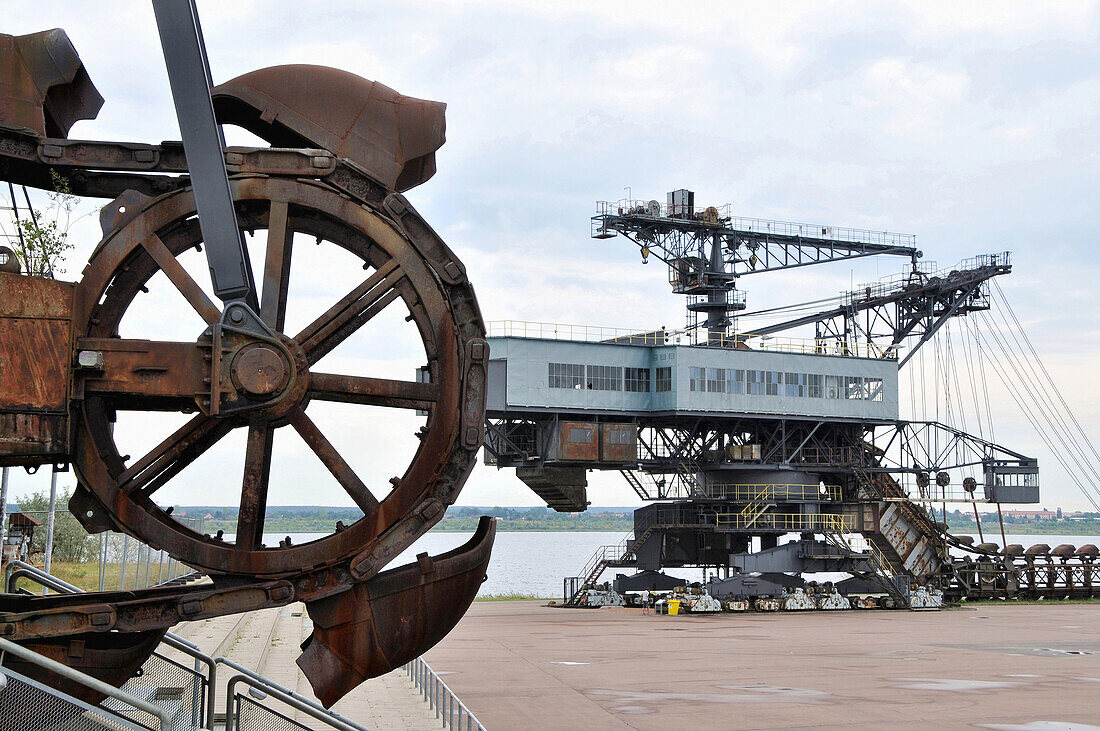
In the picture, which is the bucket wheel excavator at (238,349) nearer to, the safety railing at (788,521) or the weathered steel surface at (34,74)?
the weathered steel surface at (34,74)

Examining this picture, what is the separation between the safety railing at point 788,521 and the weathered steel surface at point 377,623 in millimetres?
41904

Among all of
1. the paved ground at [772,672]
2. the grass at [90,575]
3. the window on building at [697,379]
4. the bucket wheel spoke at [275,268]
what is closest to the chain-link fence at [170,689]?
the bucket wheel spoke at [275,268]

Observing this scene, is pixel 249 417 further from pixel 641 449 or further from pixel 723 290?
pixel 723 290

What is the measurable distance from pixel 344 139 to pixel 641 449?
4296 centimetres

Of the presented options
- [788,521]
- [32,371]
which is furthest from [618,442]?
[32,371]

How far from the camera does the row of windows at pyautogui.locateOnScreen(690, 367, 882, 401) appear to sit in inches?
2069

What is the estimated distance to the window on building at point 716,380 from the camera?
52500 mm

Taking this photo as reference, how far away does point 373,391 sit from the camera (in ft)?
37.2

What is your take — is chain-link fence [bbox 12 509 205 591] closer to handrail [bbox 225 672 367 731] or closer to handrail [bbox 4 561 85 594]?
handrail [bbox 4 561 85 594]

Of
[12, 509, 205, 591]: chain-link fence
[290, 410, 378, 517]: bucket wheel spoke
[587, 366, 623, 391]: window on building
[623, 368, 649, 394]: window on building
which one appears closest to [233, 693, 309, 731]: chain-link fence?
[290, 410, 378, 517]: bucket wheel spoke

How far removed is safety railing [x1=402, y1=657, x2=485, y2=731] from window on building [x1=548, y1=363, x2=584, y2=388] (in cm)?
2490

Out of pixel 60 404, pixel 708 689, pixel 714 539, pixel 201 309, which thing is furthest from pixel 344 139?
pixel 714 539

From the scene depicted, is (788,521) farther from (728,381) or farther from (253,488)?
(253,488)

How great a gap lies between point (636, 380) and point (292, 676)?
A: 30964 millimetres
